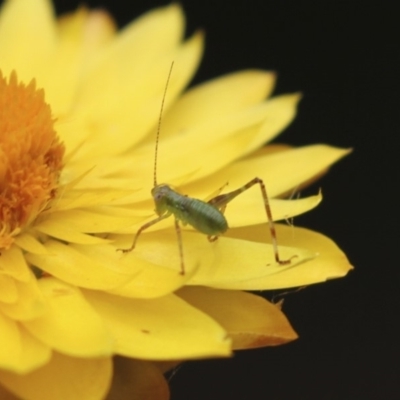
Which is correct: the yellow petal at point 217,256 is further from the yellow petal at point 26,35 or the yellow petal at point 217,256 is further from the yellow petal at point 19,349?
the yellow petal at point 26,35

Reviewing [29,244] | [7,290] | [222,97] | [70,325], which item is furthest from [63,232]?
[222,97]

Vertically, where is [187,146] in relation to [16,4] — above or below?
below

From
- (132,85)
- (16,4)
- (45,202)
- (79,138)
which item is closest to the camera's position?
(45,202)

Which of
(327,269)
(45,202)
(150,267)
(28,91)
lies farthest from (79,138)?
(327,269)

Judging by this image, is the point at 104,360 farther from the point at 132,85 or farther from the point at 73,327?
the point at 132,85

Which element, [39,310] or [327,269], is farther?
[327,269]

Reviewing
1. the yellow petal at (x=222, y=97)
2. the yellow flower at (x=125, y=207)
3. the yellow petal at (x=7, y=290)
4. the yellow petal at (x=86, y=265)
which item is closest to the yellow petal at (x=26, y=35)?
the yellow flower at (x=125, y=207)
